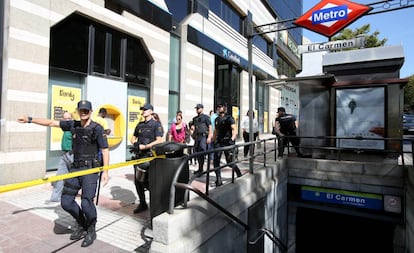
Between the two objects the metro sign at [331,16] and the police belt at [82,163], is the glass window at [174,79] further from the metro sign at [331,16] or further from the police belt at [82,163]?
the police belt at [82,163]

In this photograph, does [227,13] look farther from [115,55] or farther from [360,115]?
[360,115]

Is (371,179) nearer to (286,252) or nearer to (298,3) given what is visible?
(286,252)

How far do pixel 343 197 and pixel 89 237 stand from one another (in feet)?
20.5

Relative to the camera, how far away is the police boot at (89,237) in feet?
11.3

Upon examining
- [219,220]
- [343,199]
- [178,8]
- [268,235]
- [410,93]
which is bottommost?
[268,235]

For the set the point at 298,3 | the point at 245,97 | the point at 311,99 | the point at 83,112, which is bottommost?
the point at 83,112

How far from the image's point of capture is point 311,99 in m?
8.51

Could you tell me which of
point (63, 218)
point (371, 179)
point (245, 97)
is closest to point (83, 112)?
point (63, 218)

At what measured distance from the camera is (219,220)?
3957 millimetres

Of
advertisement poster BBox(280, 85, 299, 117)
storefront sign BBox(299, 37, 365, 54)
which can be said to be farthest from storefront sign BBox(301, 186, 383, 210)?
storefront sign BBox(299, 37, 365, 54)

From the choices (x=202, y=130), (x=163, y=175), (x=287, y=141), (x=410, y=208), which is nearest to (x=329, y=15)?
(x=287, y=141)

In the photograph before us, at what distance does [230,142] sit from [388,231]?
18.1 feet

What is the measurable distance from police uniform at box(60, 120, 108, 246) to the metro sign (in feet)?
16.4

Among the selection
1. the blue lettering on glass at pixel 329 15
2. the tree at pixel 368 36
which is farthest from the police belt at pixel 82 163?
the tree at pixel 368 36
